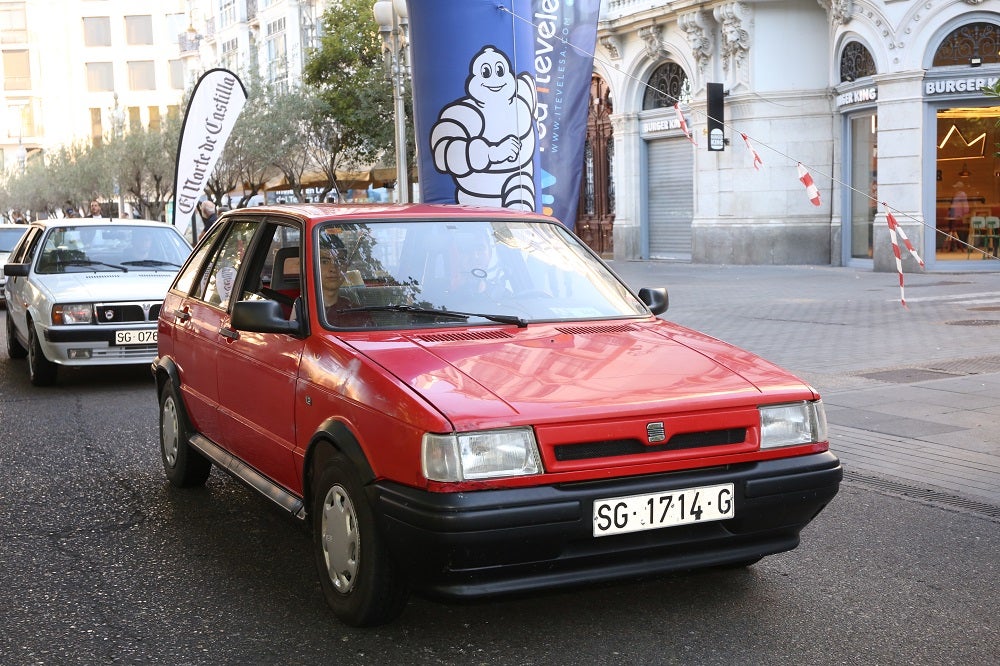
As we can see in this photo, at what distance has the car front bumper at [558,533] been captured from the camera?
152 inches

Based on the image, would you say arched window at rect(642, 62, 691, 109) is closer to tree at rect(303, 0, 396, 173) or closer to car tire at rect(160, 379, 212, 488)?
tree at rect(303, 0, 396, 173)

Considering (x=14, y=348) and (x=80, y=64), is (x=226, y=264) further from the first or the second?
(x=80, y=64)

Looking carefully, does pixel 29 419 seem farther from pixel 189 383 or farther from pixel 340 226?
pixel 340 226

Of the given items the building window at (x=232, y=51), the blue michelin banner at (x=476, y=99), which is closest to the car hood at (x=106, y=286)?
the blue michelin banner at (x=476, y=99)

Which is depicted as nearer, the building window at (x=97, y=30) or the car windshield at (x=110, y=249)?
the car windshield at (x=110, y=249)

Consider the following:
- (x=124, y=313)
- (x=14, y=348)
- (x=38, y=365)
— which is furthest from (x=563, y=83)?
(x=14, y=348)

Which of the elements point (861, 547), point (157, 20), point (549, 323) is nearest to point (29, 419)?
point (549, 323)

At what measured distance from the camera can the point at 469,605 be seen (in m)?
4.38

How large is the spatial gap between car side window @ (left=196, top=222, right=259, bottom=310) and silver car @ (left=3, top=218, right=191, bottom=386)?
15.1 feet

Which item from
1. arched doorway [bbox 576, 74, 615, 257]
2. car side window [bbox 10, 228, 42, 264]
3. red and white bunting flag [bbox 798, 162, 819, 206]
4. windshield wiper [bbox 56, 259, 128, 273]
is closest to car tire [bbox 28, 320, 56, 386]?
windshield wiper [bbox 56, 259, 128, 273]

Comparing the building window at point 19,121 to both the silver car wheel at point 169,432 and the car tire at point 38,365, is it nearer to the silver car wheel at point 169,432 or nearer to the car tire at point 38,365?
the car tire at point 38,365

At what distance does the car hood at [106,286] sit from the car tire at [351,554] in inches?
269

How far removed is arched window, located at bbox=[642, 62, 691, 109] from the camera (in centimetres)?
2872

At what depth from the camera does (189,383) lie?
6312mm
